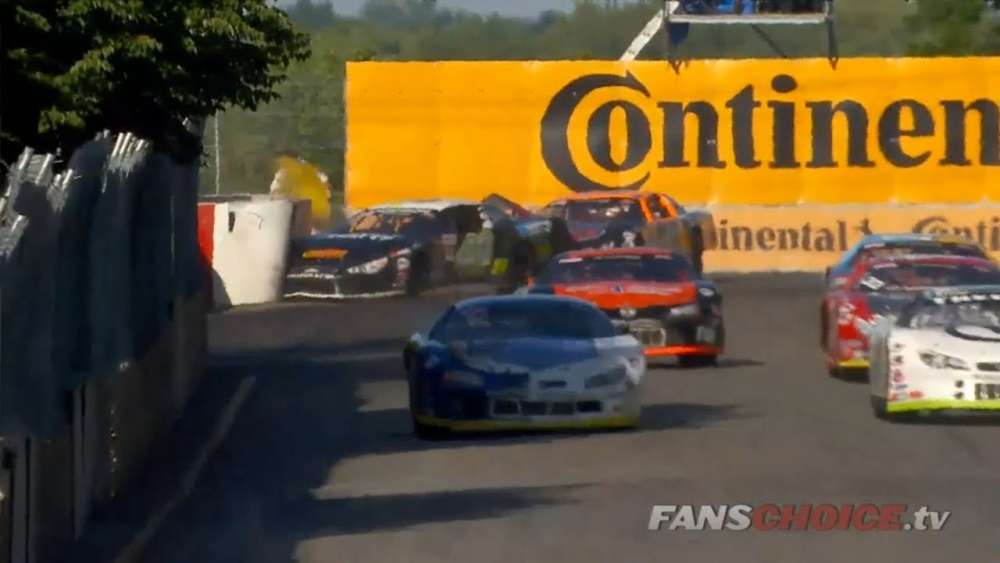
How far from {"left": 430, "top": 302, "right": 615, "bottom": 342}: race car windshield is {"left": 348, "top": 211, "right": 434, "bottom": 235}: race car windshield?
16.6 m

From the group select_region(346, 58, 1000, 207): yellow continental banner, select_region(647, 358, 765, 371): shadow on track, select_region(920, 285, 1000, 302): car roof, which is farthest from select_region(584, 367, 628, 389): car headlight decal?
select_region(346, 58, 1000, 207): yellow continental banner

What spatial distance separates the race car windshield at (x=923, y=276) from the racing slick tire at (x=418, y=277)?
12582 mm

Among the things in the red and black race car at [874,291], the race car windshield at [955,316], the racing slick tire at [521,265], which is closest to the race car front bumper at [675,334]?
the red and black race car at [874,291]

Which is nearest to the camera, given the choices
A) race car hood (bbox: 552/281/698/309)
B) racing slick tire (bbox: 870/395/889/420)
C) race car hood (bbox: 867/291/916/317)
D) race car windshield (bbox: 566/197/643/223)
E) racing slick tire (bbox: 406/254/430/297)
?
racing slick tire (bbox: 870/395/889/420)

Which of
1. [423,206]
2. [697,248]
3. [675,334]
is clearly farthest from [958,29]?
[675,334]

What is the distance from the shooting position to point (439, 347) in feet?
62.7

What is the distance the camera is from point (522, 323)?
1988cm

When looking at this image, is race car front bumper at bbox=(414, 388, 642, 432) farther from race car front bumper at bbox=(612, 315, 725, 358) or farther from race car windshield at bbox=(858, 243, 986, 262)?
race car windshield at bbox=(858, 243, 986, 262)

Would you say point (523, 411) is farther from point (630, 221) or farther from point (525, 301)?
point (630, 221)

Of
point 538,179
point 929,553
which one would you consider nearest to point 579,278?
point 929,553

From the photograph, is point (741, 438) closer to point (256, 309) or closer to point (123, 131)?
point (123, 131)

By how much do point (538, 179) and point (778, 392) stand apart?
21.3 m

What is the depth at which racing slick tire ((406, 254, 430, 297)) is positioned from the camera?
36.0 m

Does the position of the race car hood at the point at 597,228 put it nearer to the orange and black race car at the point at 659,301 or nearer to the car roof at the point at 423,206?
the car roof at the point at 423,206
